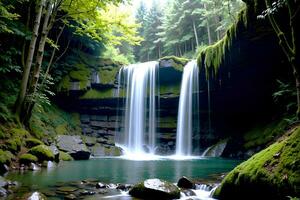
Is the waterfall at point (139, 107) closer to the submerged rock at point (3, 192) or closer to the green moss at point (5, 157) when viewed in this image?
the green moss at point (5, 157)

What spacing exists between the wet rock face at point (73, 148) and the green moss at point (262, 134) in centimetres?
861

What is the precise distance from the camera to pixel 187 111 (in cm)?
2050

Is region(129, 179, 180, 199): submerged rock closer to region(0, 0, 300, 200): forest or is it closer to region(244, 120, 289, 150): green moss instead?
region(0, 0, 300, 200): forest

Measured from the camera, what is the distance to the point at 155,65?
2116 cm

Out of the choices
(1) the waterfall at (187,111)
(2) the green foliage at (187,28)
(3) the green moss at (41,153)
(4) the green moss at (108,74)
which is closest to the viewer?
(3) the green moss at (41,153)

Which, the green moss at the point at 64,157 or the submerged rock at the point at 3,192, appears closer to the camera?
the submerged rock at the point at 3,192

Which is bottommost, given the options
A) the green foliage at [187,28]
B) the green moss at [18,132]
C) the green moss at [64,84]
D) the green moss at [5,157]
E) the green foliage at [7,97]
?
the green moss at [5,157]

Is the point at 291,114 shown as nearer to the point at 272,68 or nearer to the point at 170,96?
the point at 272,68

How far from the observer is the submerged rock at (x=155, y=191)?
243 inches

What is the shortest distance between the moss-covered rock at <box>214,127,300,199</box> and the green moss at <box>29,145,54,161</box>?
287 inches

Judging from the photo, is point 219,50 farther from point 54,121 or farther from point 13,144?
point 13,144

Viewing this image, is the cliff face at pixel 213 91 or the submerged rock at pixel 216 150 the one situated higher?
the cliff face at pixel 213 91

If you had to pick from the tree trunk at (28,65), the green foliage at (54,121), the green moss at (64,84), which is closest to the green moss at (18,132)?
the tree trunk at (28,65)

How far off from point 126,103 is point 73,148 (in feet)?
24.5
